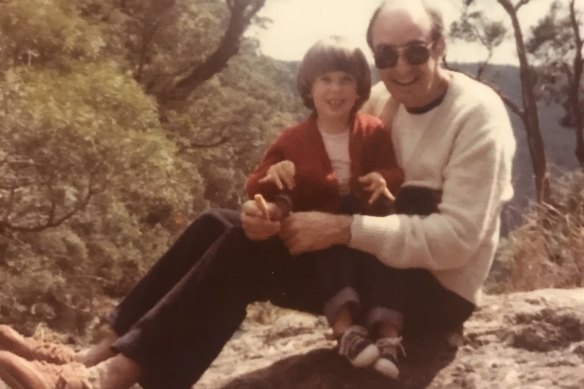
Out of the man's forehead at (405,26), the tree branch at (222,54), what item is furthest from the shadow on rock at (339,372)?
the tree branch at (222,54)

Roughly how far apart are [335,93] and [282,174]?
0.19m

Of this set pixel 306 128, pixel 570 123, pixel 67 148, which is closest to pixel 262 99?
pixel 570 123

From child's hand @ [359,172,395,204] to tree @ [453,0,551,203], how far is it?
563cm

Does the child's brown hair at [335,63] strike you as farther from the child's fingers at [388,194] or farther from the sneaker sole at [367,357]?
the sneaker sole at [367,357]

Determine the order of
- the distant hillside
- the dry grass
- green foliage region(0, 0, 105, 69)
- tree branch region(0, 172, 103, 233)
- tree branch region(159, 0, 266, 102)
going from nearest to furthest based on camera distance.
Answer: the dry grass < green foliage region(0, 0, 105, 69) < tree branch region(0, 172, 103, 233) < tree branch region(159, 0, 266, 102) < the distant hillside

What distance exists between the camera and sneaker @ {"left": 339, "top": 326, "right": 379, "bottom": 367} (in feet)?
4.38

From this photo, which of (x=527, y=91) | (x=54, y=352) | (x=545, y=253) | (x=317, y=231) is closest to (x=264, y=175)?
(x=317, y=231)

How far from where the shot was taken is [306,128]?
5.10ft

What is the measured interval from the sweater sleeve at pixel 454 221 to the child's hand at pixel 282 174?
0.46 feet

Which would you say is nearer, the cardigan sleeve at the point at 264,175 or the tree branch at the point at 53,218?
the cardigan sleeve at the point at 264,175

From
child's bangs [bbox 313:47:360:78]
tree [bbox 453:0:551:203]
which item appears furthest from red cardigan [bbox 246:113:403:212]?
tree [bbox 453:0:551:203]

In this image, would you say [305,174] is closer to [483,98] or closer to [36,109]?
[483,98]

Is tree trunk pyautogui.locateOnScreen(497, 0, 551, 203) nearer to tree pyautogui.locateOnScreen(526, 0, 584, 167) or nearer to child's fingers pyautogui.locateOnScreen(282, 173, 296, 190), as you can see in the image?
tree pyautogui.locateOnScreen(526, 0, 584, 167)

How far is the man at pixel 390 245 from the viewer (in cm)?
137
